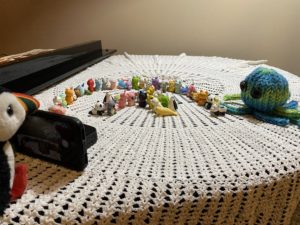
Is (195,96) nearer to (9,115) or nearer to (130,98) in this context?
(130,98)

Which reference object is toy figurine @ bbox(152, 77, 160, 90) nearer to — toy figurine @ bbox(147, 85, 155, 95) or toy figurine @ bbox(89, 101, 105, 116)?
toy figurine @ bbox(147, 85, 155, 95)

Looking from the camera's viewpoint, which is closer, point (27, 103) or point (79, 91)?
point (27, 103)

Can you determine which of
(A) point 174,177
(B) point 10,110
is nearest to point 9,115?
(B) point 10,110

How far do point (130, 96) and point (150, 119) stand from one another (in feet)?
0.33

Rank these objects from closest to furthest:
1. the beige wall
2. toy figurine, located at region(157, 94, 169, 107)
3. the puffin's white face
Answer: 1. the puffin's white face
2. toy figurine, located at region(157, 94, 169, 107)
3. the beige wall

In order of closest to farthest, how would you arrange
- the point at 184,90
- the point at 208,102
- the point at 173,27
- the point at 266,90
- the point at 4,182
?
1. the point at 4,182
2. the point at 266,90
3. the point at 208,102
4. the point at 184,90
5. the point at 173,27

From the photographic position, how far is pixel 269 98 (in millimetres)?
463

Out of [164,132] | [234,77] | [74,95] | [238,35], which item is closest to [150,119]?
[164,132]

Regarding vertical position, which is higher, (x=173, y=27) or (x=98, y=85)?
(x=173, y=27)

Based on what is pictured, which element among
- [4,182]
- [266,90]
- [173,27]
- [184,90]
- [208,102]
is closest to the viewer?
[4,182]

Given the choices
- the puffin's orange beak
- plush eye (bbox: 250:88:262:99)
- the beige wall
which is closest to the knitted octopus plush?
plush eye (bbox: 250:88:262:99)

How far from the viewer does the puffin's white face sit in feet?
0.88

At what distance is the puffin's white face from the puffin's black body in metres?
0.02

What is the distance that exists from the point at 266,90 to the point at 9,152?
37 cm
